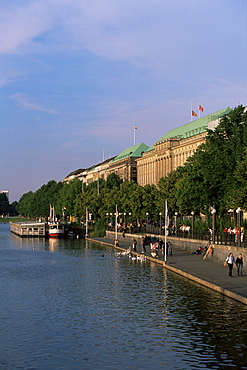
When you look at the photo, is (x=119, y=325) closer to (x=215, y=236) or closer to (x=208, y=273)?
(x=208, y=273)

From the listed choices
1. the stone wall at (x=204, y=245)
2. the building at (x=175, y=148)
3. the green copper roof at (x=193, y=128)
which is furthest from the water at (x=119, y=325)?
the building at (x=175, y=148)

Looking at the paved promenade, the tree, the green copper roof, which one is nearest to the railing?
the paved promenade

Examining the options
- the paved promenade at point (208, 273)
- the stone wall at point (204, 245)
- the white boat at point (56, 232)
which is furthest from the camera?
the white boat at point (56, 232)

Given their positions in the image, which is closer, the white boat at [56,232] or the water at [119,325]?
the water at [119,325]

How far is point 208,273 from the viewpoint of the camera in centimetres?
4803

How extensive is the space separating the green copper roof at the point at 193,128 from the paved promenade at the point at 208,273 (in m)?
74.7

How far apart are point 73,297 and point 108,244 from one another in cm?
6434

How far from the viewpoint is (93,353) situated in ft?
82.9

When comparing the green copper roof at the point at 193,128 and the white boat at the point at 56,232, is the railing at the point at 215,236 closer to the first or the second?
Answer: the white boat at the point at 56,232

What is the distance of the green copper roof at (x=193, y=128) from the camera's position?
461 feet

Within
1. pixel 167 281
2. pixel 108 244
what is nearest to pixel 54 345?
pixel 167 281

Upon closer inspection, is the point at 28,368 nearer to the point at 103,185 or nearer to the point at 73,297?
the point at 73,297

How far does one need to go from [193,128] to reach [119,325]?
128951 mm

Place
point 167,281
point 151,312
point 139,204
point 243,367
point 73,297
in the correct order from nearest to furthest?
point 243,367, point 151,312, point 73,297, point 167,281, point 139,204
